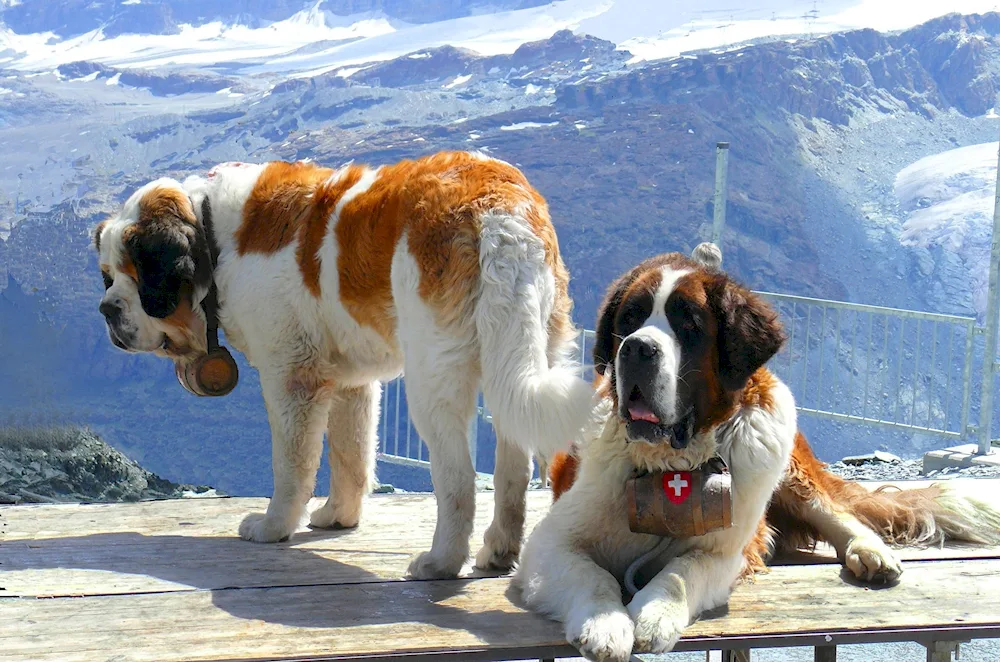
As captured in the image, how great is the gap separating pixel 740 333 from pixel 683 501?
42 centimetres

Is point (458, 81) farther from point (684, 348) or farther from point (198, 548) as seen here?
point (684, 348)

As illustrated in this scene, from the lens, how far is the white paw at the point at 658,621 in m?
2.12

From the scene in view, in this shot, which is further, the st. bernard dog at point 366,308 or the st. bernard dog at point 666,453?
the st. bernard dog at point 366,308

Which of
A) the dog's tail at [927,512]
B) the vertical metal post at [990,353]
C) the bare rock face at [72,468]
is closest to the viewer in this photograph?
the dog's tail at [927,512]

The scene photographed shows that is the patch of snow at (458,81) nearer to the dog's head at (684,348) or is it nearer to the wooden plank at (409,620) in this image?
the wooden plank at (409,620)

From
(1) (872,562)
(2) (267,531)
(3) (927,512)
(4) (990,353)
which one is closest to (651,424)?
(1) (872,562)

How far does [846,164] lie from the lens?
39.7m

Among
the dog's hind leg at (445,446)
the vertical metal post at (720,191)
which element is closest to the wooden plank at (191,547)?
the dog's hind leg at (445,446)

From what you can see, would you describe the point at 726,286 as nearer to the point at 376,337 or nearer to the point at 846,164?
the point at 376,337

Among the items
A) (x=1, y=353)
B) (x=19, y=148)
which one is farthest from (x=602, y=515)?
(x=19, y=148)

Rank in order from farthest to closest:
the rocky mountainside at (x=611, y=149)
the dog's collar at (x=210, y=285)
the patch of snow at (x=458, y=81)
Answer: the patch of snow at (x=458, y=81) → the rocky mountainside at (x=611, y=149) → the dog's collar at (x=210, y=285)

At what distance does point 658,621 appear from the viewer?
2.15 meters

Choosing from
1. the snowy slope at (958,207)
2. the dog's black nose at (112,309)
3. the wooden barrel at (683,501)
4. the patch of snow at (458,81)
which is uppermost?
the patch of snow at (458,81)

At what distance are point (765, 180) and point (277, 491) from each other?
122 ft
